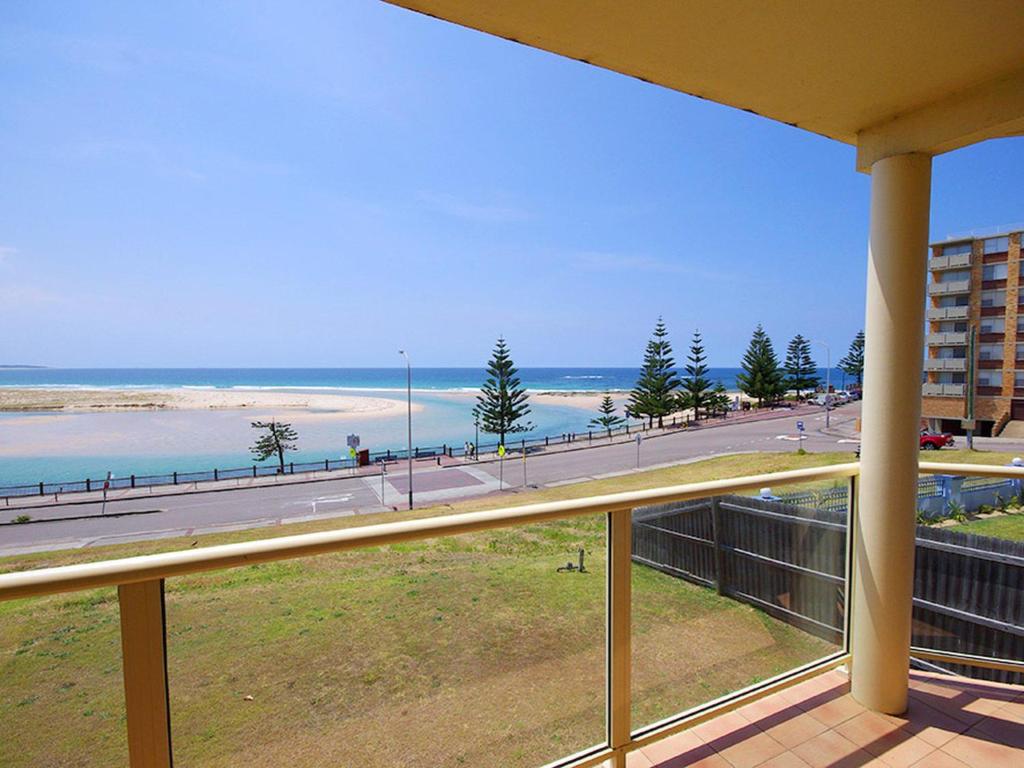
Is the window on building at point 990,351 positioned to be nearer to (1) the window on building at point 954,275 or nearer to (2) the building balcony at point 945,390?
(2) the building balcony at point 945,390

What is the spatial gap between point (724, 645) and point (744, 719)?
0.93 feet

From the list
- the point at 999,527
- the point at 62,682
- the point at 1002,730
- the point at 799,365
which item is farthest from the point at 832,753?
the point at 799,365

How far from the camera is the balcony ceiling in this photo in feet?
3.59

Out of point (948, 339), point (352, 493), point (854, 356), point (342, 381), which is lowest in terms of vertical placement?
point (352, 493)

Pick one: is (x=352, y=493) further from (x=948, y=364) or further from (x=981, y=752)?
(x=948, y=364)

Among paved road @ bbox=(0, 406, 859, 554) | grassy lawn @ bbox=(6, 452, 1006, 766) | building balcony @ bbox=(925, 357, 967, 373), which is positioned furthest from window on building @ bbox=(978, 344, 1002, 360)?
grassy lawn @ bbox=(6, 452, 1006, 766)

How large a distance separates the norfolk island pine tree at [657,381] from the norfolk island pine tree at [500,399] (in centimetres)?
959

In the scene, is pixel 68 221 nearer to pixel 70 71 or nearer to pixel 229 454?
pixel 229 454

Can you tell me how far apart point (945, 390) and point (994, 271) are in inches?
280

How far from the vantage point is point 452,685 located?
45.5 inches

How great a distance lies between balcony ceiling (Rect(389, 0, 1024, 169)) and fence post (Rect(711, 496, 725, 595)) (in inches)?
50.7

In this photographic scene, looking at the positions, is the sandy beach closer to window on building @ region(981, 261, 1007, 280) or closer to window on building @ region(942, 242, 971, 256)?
window on building @ region(942, 242, 971, 256)

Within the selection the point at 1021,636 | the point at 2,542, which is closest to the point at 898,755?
the point at 1021,636

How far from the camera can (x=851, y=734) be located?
1.57m
